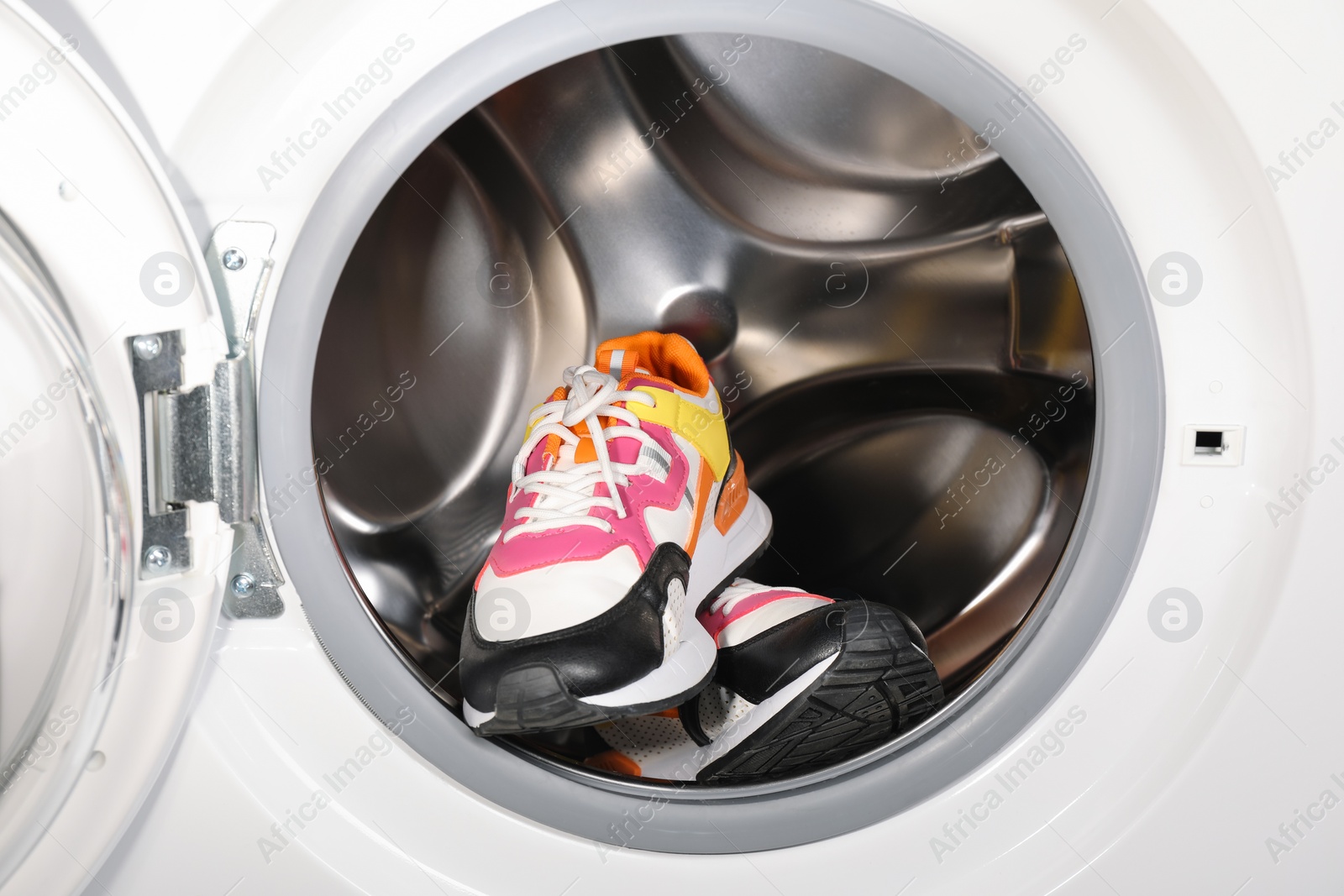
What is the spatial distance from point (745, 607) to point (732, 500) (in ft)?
0.32

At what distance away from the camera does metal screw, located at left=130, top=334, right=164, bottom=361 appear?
448 mm

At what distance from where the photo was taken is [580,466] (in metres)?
0.64

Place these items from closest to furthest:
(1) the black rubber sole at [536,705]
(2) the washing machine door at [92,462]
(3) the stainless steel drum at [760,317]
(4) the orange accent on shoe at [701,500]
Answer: (2) the washing machine door at [92,462]
(1) the black rubber sole at [536,705]
(4) the orange accent on shoe at [701,500]
(3) the stainless steel drum at [760,317]

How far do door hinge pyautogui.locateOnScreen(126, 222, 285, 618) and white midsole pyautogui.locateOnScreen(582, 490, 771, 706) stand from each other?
247 millimetres

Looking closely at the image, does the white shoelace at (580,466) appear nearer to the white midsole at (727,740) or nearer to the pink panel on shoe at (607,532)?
the pink panel on shoe at (607,532)

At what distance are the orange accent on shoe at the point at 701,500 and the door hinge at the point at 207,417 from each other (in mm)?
310

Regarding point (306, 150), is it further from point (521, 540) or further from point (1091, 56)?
point (1091, 56)

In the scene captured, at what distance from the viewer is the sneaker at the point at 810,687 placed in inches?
24.3

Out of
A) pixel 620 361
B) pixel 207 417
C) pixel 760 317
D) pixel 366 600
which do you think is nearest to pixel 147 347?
pixel 207 417

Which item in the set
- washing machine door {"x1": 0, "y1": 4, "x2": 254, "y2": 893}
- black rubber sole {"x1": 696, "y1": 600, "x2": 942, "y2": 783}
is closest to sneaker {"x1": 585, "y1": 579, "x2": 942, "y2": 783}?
black rubber sole {"x1": 696, "y1": 600, "x2": 942, "y2": 783}

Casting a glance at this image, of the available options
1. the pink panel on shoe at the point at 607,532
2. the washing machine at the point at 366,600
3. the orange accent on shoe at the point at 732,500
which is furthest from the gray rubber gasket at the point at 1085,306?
the orange accent on shoe at the point at 732,500

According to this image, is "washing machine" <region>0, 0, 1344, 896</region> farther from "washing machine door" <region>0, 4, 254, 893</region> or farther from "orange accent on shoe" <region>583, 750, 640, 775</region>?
"orange accent on shoe" <region>583, 750, 640, 775</region>

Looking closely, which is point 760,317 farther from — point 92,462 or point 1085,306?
point 92,462

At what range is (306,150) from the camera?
1.53ft
